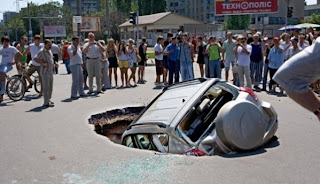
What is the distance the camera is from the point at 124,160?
5.83 meters

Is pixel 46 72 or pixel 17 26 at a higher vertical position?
pixel 17 26

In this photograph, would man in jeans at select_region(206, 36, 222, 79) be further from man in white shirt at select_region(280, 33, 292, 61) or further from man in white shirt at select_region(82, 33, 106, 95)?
man in white shirt at select_region(82, 33, 106, 95)

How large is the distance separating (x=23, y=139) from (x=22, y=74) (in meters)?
6.01

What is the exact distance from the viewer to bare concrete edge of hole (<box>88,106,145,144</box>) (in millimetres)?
9438

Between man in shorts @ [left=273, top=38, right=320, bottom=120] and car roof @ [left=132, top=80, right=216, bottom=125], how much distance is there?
4.10 m

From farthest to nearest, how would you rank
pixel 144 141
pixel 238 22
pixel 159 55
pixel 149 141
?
pixel 238 22
pixel 159 55
pixel 144 141
pixel 149 141

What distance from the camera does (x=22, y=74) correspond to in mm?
12836

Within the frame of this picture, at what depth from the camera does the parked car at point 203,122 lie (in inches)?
236

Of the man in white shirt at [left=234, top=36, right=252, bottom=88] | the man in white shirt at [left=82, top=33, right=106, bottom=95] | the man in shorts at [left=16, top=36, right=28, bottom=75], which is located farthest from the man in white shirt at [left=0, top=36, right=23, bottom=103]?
the man in white shirt at [left=234, top=36, right=252, bottom=88]

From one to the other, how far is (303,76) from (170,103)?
486 centimetres

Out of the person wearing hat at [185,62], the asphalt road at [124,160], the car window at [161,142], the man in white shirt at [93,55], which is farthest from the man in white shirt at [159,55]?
the car window at [161,142]

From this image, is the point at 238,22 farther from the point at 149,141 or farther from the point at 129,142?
the point at 149,141

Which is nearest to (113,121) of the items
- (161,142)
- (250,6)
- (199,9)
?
(161,142)

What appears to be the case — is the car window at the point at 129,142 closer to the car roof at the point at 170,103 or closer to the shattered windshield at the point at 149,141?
the shattered windshield at the point at 149,141
